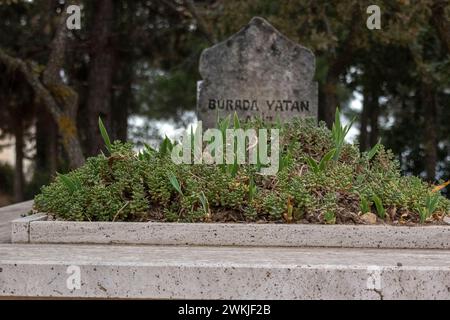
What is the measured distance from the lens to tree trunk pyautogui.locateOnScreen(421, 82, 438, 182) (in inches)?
612

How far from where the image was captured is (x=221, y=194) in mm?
5305

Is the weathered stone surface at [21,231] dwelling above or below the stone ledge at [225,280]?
above

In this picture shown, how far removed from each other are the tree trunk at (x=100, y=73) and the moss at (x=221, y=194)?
9.81m

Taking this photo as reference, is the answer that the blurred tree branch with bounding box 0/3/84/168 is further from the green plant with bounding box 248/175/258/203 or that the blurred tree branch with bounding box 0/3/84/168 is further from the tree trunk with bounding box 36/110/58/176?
the green plant with bounding box 248/175/258/203

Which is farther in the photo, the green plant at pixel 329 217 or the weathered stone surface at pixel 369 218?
the weathered stone surface at pixel 369 218

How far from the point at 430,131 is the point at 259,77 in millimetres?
7032

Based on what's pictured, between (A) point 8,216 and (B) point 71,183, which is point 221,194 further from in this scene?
(A) point 8,216

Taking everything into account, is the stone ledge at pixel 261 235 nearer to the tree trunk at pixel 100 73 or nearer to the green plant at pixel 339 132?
the green plant at pixel 339 132

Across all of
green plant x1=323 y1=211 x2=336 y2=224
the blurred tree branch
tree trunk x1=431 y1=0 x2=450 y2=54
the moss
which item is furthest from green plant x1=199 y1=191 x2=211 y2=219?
tree trunk x1=431 y1=0 x2=450 y2=54

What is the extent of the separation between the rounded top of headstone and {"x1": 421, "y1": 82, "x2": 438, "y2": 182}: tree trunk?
582cm

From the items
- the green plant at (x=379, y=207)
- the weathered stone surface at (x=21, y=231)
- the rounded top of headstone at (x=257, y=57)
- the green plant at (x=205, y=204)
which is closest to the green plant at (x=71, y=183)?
the weathered stone surface at (x=21, y=231)

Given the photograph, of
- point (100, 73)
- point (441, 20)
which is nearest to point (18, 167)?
point (100, 73)

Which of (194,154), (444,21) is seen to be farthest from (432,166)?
(194,154)

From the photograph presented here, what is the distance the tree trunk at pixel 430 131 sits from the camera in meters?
15.6
